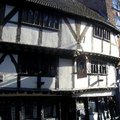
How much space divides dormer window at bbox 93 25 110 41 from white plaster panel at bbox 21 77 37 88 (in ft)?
20.1

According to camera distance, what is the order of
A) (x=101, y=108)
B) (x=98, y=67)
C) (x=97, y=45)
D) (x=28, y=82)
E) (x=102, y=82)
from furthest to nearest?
(x=102, y=82), (x=98, y=67), (x=101, y=108), (x=97, y=45), (x=28, y=82)

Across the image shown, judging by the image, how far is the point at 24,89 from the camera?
15.8 m

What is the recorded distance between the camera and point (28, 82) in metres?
16.2

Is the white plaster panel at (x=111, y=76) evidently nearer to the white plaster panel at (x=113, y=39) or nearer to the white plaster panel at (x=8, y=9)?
the white plaster panel at (x=113, y=39)

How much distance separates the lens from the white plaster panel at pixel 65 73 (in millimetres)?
17692

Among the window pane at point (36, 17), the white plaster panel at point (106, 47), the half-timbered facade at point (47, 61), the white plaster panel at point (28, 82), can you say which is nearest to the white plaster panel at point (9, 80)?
the half-timbered facade at point (47, 61)

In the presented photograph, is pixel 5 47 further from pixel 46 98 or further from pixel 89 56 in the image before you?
pixel 89 56

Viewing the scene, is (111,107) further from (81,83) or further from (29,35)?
(29,35)

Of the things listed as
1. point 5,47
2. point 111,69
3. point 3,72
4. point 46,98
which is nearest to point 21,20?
point 5,47

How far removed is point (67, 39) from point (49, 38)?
143cm

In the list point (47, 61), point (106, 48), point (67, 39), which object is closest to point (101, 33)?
point (106, 48)

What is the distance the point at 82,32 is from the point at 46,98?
203 inches

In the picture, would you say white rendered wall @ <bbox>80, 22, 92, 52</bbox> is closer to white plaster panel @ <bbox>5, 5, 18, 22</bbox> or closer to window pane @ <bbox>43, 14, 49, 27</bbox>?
window pane @ <bbox>43, 14, 49, 27</bbox>

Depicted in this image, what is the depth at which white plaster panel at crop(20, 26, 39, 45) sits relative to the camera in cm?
1616
